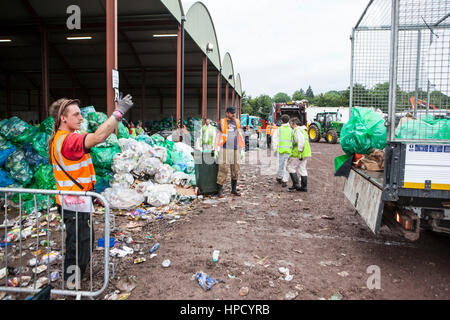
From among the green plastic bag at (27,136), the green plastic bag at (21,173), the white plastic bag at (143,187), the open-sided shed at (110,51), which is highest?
the open-sided shed at (110,51)

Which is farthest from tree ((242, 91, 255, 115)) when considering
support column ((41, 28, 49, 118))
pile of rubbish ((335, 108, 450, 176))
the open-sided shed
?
pile of rubbish ((335, 108, 450, 176))

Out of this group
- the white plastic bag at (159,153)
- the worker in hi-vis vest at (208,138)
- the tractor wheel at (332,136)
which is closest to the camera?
the white plastic bag at (159,153)

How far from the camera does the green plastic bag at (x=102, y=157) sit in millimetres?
5441

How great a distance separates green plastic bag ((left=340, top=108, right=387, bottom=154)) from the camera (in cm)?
345

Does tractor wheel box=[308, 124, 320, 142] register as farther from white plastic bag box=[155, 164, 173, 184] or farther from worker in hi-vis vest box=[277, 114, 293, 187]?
white plastic bag box=[155, 164, 173, 184]

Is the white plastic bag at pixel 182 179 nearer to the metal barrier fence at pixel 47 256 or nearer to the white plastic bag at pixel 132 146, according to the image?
the white plastic bag at pixel 132 146

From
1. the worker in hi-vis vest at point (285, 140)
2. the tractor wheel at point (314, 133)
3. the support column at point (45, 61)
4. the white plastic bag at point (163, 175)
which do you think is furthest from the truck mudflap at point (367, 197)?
the tractor wheel at point (314, 133)

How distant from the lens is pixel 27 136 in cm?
543

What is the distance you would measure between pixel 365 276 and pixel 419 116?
169cm

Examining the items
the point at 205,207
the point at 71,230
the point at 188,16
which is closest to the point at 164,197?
the point at 205,207

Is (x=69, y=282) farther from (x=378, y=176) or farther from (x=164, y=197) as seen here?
(x=378, y=176)

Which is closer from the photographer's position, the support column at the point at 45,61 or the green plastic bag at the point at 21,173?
the green plastic bag at the point at 21,173

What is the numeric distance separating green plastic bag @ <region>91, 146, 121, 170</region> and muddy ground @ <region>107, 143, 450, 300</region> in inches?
69.3

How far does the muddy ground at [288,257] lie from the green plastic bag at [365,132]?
1314 millimetres
